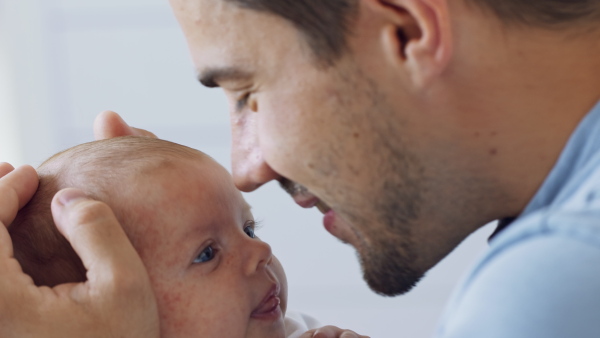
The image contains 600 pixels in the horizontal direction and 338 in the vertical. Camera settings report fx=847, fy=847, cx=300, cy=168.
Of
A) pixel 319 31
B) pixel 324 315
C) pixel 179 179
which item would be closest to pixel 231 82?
pixel 319 31

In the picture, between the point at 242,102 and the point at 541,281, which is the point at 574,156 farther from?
the point at 242,102

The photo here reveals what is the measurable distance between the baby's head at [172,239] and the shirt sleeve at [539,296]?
0.52 metres

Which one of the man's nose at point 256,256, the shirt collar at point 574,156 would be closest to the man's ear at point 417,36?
the shirt collar at point 574,156

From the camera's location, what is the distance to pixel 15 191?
121 cm

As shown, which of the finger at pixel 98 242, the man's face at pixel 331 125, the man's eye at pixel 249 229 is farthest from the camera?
the man's eye at pixel 249 229

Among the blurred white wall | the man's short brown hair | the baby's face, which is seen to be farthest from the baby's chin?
the blurred white wall

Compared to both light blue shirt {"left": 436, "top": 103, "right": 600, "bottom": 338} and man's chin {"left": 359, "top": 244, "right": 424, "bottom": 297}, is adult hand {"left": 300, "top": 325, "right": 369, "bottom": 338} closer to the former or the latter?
man's chin {"left": 359, "top": 244, "right": 424, "bottom": 297}

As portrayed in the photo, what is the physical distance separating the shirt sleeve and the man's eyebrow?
1.37 ft

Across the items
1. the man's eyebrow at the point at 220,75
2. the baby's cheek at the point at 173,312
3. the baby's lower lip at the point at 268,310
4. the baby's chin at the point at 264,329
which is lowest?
the baby's chin at the point at 264,329

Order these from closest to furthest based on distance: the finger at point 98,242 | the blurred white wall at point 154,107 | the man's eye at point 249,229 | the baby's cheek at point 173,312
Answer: the finger at point 98,242, the baby's cheek at point 173,312, the man's eye at point 249,229, the blurred white wall at point 154,107

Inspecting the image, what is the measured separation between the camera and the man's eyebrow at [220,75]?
104cm

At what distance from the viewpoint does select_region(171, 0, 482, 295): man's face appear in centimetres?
100

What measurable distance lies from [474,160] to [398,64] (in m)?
0.15

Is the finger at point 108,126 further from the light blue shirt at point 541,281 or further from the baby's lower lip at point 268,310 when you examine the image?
the light blue shirt at point 541,281
